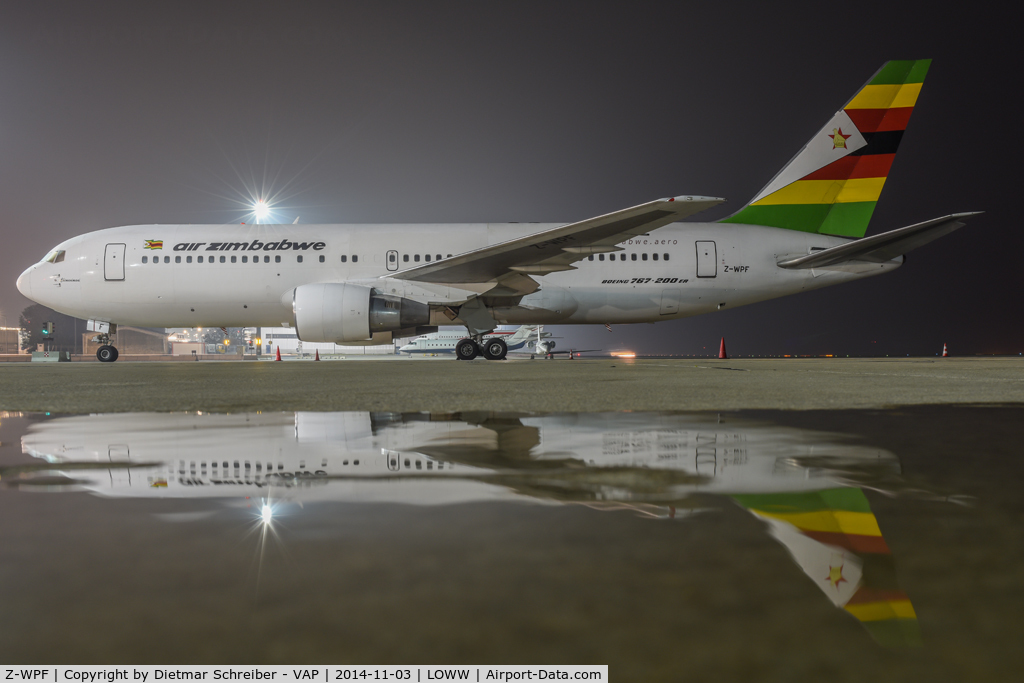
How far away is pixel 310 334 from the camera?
11.8 meters

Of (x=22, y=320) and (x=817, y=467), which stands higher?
(x=22, y=320)

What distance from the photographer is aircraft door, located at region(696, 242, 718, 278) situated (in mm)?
13891

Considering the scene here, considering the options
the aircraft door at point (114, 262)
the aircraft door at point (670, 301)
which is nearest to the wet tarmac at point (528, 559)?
the aircraft door at point (670, 301)

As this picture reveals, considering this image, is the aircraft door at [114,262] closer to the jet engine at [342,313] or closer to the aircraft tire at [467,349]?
the jet engine at [342,313]

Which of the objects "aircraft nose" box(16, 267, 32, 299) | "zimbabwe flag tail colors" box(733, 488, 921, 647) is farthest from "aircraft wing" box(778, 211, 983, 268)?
"aircraft nose" box(16, 267, 32, 299)

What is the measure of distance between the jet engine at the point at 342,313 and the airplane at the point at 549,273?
1.11m

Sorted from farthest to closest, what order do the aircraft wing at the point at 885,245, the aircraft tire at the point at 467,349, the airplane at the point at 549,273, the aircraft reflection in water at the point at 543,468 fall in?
the aircraft tire at the point at 467,349, the airplane at the point at 549,273, the aircraft wing at the point at 885,245, the aircraft reflection in water at the point at 543,468

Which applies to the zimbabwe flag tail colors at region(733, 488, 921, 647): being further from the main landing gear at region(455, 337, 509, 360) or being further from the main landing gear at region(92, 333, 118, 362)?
the main landing gear at region(92, 333, 118, 362)

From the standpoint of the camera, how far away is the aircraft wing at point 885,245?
11.2 meters

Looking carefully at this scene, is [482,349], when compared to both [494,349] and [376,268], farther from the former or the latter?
[376,268]

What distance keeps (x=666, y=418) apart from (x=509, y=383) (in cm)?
324

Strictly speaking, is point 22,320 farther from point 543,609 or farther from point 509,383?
point 543,609

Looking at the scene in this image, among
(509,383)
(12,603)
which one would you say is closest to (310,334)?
(509,383)

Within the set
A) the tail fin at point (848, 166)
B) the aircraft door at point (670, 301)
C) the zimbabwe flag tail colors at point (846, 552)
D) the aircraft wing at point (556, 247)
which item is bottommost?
the zimbabwe flag tail colors at point (846, 552)
